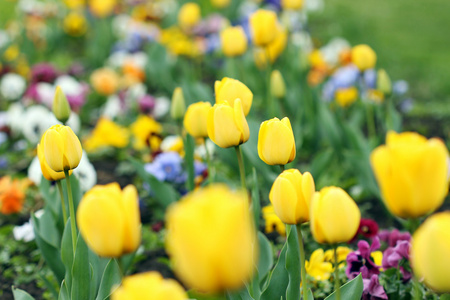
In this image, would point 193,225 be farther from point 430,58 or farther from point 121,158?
point 430,58

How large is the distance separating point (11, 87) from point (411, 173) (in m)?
3.59

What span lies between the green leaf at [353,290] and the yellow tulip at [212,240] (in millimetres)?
652

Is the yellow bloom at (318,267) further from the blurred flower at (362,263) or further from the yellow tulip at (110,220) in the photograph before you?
the yellow tulip at (110,220)

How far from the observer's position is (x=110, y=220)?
0.95 meters

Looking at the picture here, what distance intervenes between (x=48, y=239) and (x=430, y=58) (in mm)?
3875

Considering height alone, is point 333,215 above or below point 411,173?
below

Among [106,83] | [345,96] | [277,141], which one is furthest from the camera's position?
[106,83]

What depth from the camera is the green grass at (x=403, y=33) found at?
444 cm

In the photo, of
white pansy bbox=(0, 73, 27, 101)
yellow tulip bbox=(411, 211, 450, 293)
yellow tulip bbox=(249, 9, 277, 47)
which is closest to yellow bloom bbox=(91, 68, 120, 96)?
white pansy bbox=(0, 73, 27, 101)

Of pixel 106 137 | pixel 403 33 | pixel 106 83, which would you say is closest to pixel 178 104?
pixel 106 137

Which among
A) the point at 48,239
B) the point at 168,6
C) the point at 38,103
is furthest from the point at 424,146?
the point at 168,6

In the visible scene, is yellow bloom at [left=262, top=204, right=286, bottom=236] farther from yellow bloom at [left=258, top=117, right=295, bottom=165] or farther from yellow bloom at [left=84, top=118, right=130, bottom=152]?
yellow bloom at [left=84, top=118, right=130, bottom=152]

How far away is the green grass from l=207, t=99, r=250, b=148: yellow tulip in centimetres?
310

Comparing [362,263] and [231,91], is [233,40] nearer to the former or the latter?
[231,91]
